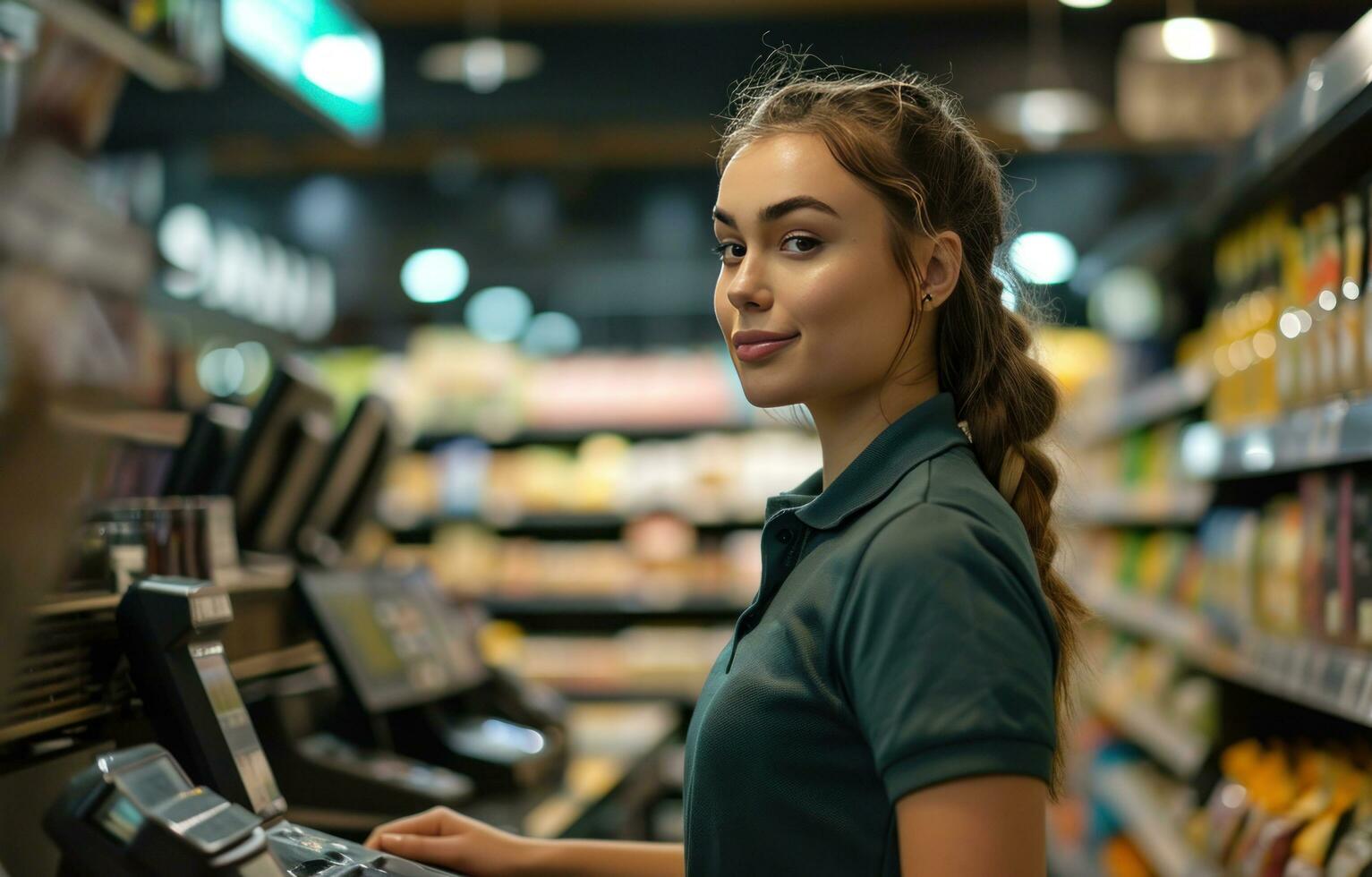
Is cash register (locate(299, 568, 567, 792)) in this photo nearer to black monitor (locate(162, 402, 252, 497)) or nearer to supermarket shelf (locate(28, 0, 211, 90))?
black monitor (locate(162, 402, 252, 497))

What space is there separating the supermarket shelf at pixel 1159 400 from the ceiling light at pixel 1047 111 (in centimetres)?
139

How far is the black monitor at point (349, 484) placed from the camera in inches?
113

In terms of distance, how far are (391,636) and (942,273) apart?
1743mm

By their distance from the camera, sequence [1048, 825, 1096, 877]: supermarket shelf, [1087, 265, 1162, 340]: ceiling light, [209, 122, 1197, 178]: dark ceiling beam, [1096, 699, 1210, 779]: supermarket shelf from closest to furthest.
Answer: [1096, 699, 1210, 779]: supermarket shelf → [1087, 265, 1162, 340]: ceiling light → [1048, 825, 1096, 877]: supermarket shelf → [209, 122, 1197, 178]: dark ceiling beam

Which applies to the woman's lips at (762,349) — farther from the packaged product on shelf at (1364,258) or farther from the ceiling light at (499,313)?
the ceiling light at (499,313)

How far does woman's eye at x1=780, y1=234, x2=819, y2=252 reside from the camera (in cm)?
127

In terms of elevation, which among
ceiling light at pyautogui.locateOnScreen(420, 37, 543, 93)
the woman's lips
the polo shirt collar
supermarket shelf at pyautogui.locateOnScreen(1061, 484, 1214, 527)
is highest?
ceiling light at pyautogui.locateOnScreen(420, 37, 543, 93)

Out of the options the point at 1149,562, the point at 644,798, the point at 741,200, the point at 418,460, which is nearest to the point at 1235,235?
the point at 1149,562

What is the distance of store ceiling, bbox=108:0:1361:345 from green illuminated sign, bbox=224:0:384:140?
288 cm

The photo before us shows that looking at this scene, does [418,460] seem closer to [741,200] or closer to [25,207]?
[25,207]

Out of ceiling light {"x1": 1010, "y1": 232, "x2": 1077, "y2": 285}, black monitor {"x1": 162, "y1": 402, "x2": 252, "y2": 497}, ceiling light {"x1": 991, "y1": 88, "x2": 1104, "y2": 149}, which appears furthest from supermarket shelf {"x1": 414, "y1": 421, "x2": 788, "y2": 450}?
black monitor {"x1": 162, "y1": 402, "x2": 252, "y2": 497}

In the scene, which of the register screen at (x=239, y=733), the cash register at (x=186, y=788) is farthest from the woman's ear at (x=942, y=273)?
the register screen at (x=239, y=733)

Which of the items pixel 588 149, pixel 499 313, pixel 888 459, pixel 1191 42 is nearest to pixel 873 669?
pixel 888 459

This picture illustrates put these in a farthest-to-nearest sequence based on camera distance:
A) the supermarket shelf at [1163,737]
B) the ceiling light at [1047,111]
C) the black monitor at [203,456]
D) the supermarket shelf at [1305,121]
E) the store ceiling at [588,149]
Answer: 1. the store ceiling at [588,149]
2. the ceiling light at [1047,111]
3. the supermarket shelf at [1163,737]
4. the black monitor at [203,456]
5. the supermarket shelf at [1305,121]
